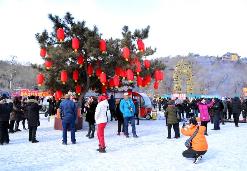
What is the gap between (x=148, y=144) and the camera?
41.1 ft

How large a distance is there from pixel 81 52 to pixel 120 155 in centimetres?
806

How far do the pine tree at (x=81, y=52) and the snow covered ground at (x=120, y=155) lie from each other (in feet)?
13.8

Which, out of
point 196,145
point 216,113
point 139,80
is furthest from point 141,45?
point 196,145

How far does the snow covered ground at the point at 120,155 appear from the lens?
8.63m

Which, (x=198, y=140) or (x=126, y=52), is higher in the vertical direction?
(x=126, y=52)

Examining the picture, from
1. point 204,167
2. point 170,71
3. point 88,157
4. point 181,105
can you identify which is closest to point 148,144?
point 88,157

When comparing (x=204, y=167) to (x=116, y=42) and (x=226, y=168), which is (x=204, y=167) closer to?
(x=226, y=168)

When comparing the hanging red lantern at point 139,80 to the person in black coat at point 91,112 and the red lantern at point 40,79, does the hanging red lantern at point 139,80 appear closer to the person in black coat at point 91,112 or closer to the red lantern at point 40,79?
the red lantern at point 40,79

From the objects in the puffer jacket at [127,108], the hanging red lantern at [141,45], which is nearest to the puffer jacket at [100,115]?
the puffer jacket at [127,108]

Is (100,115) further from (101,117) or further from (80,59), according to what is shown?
(80,59)

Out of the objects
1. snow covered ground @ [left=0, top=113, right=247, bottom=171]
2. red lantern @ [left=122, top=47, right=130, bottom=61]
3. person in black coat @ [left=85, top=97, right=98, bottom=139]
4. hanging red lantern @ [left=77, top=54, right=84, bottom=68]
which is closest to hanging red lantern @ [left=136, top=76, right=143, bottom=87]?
red lantern @ [left=122, top=47, right=130, bottom=61]

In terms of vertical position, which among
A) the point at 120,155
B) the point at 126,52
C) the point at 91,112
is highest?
the point at 126,52

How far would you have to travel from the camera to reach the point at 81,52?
56.8 ft

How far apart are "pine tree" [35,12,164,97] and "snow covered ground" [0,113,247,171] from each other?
13.8ft
